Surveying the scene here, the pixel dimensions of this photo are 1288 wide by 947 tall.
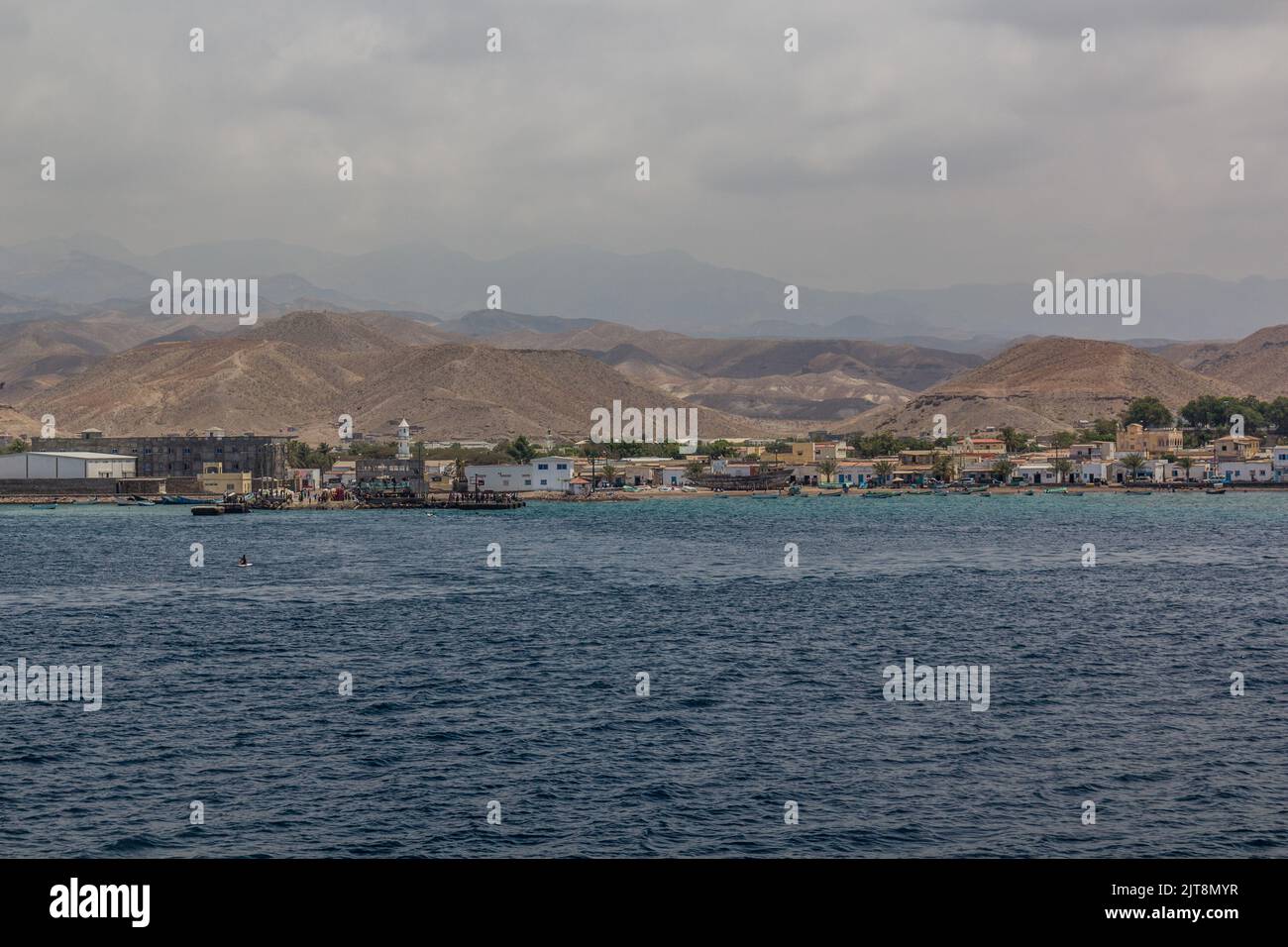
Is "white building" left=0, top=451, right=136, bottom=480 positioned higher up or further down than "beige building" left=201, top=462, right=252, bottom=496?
higher up

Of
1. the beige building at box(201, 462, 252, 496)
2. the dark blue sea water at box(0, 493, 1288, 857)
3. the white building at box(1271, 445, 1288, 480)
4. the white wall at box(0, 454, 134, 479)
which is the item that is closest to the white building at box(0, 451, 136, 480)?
the white wall at box(0, 454, 134, 479)

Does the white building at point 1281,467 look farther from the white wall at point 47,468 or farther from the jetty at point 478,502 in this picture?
the white wall at point 47,468

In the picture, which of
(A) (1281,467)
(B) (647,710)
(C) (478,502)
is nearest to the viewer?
(B) (647,710)
